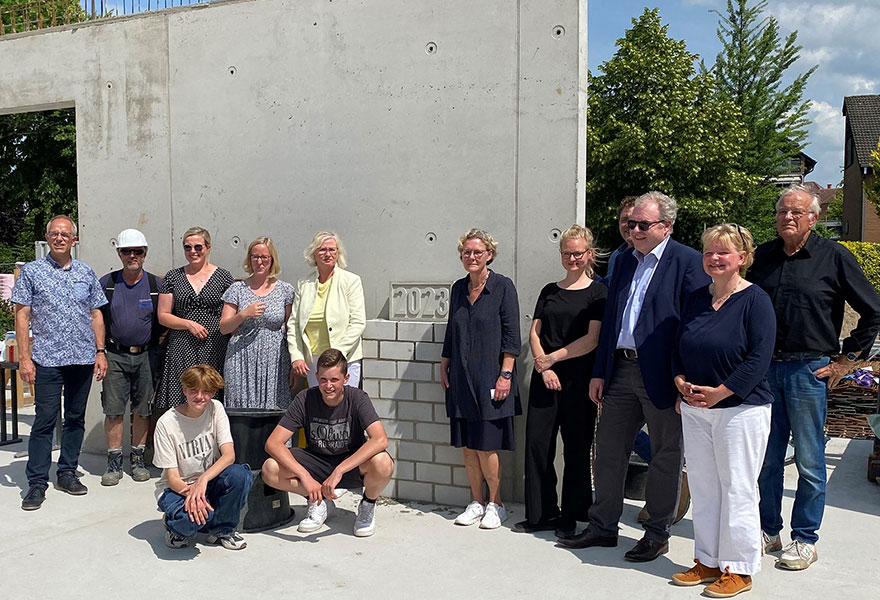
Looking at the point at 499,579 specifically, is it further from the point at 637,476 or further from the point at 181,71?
the point at 181,71

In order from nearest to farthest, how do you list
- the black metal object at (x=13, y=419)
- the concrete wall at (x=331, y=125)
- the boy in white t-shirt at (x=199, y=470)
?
1. the boy in white t-shirt at (x=199, y=470)
2. the concrete wall at (x=331, y=125)
3. the black metal object at (x=13, y=419)

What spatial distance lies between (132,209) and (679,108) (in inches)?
739

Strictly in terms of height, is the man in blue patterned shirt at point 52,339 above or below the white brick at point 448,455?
above

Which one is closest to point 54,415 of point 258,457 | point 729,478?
point 258,457

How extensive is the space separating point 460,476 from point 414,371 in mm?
757

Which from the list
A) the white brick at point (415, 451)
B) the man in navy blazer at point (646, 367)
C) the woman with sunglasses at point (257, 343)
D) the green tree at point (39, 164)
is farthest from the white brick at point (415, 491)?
the green tree at point (39, 164)

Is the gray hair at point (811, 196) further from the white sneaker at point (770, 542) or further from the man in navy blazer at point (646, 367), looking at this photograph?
the white sneaker at point (770, 542)

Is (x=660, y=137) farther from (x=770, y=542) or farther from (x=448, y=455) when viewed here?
(x=770, y=542)

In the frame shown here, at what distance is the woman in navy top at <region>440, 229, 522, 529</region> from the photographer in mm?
4574

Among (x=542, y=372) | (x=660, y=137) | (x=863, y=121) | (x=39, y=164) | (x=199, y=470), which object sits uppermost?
(x=863, y=121)

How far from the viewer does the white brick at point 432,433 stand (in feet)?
16.6

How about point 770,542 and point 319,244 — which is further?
point 319,244

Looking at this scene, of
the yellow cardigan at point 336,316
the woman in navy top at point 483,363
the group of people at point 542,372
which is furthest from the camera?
the yellow cardigan at point 336,316

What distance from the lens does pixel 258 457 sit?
471cm
